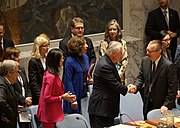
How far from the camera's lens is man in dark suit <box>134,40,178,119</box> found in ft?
19.7

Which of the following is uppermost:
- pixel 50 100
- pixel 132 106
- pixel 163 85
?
pixel 163 85

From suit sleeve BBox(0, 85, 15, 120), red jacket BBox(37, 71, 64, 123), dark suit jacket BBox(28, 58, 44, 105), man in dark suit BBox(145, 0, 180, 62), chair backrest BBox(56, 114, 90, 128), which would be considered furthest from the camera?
man in dark suit BBox(145, 0, 180, 62)

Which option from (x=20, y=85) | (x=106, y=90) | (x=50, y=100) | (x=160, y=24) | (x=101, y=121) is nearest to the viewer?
(x=50, y=100)

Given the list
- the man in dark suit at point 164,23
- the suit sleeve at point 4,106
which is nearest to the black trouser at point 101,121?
the suit sleeve at point 4,106

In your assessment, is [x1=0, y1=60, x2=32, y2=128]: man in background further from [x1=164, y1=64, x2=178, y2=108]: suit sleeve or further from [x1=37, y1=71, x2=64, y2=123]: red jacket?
[x1=164, y1=64, x2=178, y2=108]: suit sleeve

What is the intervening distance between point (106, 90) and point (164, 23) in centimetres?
340

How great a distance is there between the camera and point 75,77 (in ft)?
20.7

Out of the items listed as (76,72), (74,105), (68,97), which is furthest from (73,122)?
(76,72)

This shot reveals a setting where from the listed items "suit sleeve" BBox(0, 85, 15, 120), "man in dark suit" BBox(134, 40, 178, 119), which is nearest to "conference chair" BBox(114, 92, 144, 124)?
"man in dark suit" BBox(134, 40, 178, 119)

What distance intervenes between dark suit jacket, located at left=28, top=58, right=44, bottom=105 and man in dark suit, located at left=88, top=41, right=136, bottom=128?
1.01m

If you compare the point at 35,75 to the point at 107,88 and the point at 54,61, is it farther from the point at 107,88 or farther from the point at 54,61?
the point at 107,88

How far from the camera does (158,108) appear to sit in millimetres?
6227

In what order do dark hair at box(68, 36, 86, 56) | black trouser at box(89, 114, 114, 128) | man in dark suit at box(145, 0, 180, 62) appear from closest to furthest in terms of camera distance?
black trouser at box(89, 114, 114, 128) < dark hair at box(68, 36, 86, 56) < man in dark suit at box(145, 0, 180, 62)

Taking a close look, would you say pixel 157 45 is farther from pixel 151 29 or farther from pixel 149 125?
pixel 151 29
